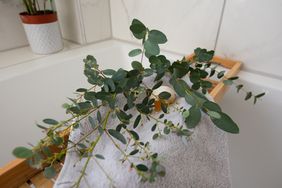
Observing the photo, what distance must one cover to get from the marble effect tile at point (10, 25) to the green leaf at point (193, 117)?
780 mm

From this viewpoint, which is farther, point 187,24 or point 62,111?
point 62,111

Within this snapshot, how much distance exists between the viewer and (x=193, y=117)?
287 mm

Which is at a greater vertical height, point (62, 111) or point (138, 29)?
point (138, 29)

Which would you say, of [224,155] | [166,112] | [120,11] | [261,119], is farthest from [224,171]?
[120,11]

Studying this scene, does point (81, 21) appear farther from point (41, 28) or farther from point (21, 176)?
point (21, 176)

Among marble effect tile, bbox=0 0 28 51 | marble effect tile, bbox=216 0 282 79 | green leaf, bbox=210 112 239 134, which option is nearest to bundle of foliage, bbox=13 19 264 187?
green leaf, bbox=210 112 239 134

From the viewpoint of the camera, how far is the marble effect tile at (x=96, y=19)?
2.56 ft

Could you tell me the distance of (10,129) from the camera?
24.5 inches

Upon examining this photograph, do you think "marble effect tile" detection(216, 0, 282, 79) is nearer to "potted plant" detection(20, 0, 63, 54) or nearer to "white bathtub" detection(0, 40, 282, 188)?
"white bathtub" detection(0, 40, 282, 188)

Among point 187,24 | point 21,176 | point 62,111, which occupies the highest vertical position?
point 187,24

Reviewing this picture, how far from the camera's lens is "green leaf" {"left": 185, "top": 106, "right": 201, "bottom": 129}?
284 mm

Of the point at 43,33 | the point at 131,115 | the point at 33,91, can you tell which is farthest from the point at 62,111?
the point at 131,115

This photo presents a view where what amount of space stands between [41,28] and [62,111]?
296 millimetres

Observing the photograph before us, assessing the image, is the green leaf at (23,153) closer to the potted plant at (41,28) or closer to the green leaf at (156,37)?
the green leaf at (156,37)
